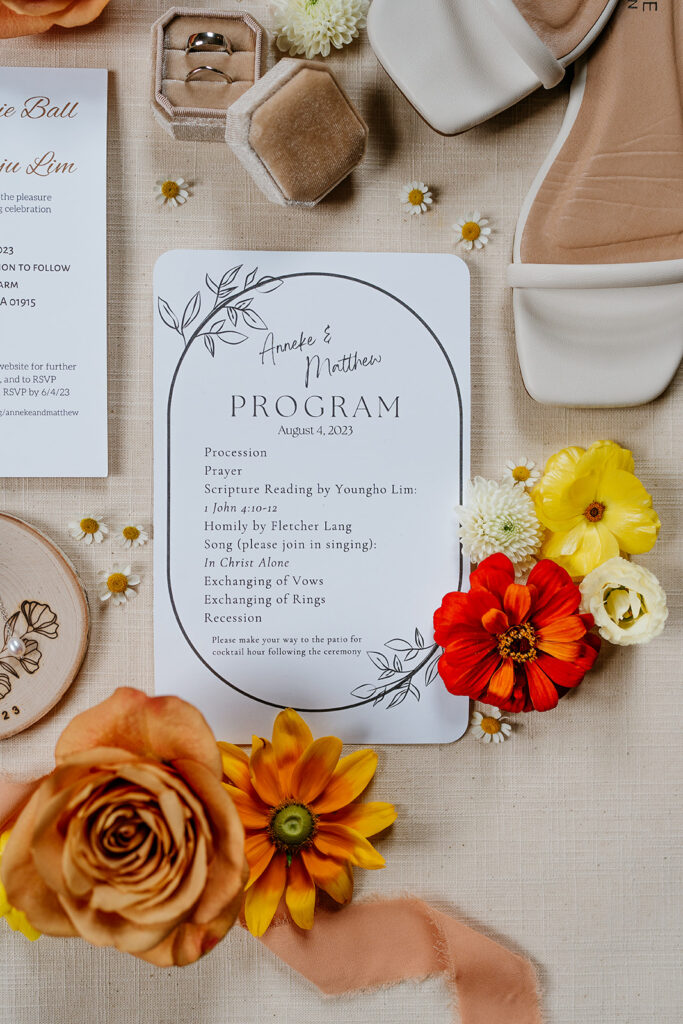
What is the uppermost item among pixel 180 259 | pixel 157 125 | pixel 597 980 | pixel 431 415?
pixel 157 125

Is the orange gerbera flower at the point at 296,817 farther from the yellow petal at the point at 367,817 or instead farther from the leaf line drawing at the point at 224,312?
the leaf line drawing at the point at 224,312

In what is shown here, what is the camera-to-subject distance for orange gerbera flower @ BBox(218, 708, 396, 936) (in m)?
0.51

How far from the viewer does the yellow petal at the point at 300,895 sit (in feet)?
1.68

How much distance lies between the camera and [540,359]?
0.56 meters

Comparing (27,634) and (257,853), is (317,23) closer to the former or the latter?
(27,634)

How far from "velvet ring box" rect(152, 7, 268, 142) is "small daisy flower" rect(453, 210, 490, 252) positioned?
0.61 feet

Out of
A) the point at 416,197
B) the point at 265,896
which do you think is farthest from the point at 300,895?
the point at 416,197

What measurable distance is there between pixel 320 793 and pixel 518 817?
17 cm

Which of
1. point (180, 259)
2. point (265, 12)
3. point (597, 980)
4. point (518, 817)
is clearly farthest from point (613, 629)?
point (265, 12)

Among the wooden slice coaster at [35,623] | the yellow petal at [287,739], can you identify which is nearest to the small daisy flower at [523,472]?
the yellow petal at [287,739]

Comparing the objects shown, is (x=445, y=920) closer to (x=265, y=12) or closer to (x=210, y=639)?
(x=210, y=639)

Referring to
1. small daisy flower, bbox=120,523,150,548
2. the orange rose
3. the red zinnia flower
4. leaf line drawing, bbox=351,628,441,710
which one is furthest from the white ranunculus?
the orange rose

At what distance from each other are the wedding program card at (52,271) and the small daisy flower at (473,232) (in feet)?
0.91

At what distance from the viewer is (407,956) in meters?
0.56
